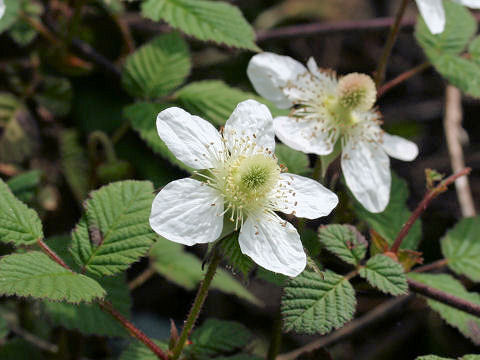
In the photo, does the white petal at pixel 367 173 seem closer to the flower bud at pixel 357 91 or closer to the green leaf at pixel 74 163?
the flower bud at pixel 357 91

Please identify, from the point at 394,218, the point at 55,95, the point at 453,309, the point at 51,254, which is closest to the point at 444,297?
the point at 453,309

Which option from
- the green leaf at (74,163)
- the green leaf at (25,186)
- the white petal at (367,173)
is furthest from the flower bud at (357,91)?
the green leaf at (74,163)

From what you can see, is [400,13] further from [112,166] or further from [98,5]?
[98,5]

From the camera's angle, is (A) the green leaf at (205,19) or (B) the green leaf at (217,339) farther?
(A) the green leaf at (205,19)

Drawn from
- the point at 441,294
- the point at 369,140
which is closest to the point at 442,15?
the point at 369,140

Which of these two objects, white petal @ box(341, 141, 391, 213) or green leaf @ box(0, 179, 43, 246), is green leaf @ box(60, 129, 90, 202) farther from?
white petal @ box(341, 141, 391, 213)

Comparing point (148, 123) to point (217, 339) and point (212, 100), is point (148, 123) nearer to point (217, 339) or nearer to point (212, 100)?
point (212, 100)
